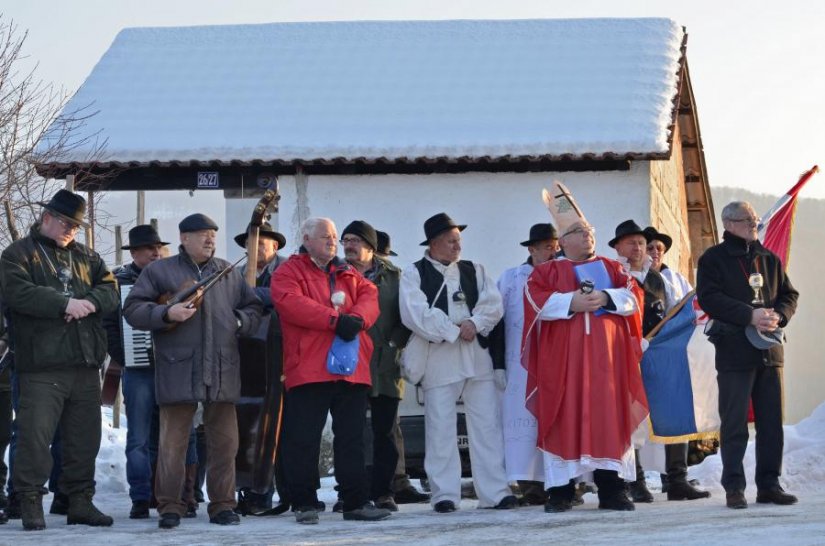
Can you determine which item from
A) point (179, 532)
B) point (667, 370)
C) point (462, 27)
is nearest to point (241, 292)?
point (179, 532)

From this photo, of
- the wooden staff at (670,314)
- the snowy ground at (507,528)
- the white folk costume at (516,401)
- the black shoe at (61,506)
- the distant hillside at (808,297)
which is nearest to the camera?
the snowy ground at (507,528)

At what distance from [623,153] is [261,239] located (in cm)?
641

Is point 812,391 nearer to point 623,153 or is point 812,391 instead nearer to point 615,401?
point 623,153

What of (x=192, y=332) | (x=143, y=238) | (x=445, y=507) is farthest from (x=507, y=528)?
(x=143, y=238)

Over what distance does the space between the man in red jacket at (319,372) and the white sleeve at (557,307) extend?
1070mm

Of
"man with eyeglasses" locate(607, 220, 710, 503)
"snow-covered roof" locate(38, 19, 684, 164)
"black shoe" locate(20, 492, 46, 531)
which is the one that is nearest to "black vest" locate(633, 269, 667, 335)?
"man with eyeglasses" locate(607, 220, 710, 503)

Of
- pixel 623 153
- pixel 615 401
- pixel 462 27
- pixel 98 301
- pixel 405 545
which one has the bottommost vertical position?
pixel 405 545

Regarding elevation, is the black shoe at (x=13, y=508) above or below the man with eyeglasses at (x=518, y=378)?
below

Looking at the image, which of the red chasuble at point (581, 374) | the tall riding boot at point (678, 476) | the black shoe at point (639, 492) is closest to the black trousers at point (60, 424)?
the red chasuble at point (581, 374)

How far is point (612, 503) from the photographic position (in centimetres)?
930

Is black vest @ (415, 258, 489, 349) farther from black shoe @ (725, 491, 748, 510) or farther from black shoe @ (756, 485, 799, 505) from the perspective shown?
black shoe @ (756, 485, 799, 505)

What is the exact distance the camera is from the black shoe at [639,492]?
10.3m

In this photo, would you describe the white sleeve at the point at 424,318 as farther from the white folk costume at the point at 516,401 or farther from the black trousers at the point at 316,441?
the black trousers at the point at 316,441

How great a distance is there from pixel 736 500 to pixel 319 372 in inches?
103
